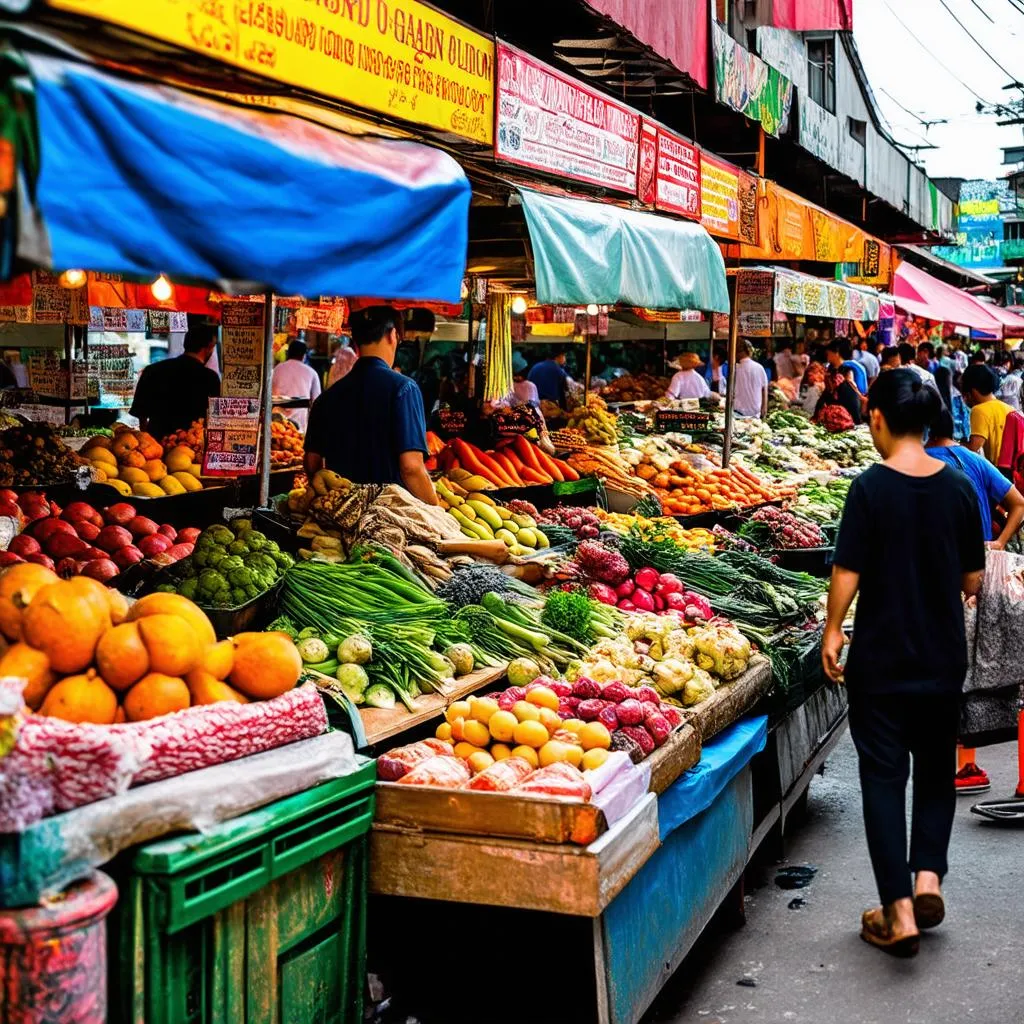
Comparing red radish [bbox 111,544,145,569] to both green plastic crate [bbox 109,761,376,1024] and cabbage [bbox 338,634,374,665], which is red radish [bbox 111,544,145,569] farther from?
green plastic crate [bbox 109,761,376,1024]

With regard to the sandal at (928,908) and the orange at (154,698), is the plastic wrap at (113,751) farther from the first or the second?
the sandal at (928,908)

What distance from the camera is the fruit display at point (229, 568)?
5.15m

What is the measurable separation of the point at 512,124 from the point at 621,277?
95cm

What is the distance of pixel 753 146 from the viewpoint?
1759 cm

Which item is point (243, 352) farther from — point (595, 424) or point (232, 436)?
point (595, 424)

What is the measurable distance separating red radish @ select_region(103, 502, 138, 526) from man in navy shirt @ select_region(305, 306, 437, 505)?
3.54ft

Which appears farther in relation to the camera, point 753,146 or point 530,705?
point 753,146

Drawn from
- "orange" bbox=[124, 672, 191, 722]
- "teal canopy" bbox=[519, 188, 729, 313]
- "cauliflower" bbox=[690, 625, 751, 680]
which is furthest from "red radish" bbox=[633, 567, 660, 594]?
"orange" bbox=[124, 672, 191, 722]

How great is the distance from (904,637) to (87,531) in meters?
3.99

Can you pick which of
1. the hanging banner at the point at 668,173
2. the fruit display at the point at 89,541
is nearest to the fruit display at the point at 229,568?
the fruit display at the point at 89,541

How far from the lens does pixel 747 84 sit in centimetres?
1099

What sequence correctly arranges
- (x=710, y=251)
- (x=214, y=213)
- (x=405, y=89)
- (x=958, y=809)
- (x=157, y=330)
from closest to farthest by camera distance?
(x=214, y=213)
(x=405, y=89)
(x=958, y=809)
(x=710, y=251)
(x=157, y=330)

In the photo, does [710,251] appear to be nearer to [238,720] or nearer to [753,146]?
[238,720]

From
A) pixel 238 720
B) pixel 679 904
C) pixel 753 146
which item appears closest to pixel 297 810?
pixel 238 720
